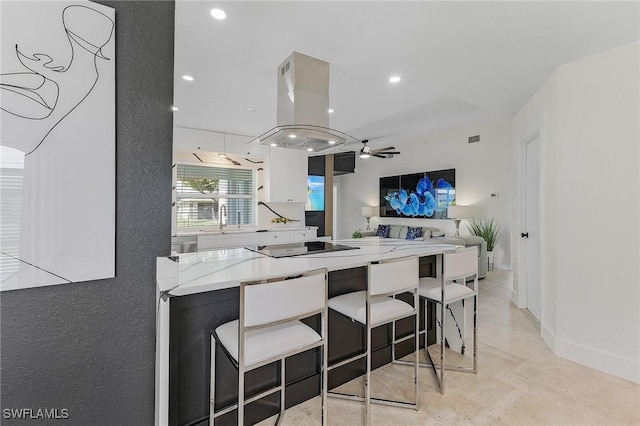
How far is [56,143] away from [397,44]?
2.22 metres

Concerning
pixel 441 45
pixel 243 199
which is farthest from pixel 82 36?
pixel 243 199

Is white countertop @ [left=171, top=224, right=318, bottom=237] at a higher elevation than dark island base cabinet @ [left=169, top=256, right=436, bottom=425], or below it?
higher

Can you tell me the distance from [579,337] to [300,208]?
4.42 meters

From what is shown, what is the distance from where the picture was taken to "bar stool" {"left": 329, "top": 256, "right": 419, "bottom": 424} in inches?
65.7

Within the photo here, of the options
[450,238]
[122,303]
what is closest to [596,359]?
[450,238]

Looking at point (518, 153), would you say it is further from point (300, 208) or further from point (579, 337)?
point (300, 208)

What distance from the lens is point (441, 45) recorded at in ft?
7.26

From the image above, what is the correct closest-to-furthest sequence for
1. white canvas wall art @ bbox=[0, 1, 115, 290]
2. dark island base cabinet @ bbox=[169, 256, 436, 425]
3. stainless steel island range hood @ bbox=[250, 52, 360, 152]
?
white canvas wall art @ bbox=[0, 1, 115, 290], dark island base cabinet @ bbox=[169, 256, 436, 425], stainless steel island range hood @ bbox=[250, 52, 360, 152]

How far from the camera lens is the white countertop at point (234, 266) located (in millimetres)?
1248

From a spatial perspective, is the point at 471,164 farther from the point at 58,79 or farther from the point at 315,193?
the point at 58,79

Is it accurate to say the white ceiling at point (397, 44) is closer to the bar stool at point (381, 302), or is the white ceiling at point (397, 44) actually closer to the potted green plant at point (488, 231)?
the bar stool at point (381, 302)

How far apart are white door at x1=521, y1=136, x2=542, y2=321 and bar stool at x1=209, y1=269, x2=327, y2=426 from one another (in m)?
3.01

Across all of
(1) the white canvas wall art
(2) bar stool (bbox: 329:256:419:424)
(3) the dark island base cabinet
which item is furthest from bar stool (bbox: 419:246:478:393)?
(1) the white canvas wall art

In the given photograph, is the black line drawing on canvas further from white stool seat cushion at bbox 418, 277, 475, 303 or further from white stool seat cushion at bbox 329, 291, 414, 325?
white stool seat cushion at bbox 418, 277, 475, 303
